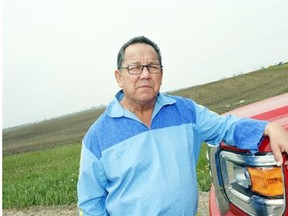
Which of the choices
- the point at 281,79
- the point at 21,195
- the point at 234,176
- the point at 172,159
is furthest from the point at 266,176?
the point at 281,79

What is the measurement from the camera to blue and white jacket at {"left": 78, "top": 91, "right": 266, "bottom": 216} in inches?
70.8

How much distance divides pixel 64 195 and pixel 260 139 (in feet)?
14.9

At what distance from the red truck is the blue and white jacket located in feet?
0.28

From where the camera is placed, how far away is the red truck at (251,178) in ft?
5.11

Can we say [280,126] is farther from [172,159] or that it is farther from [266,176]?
[172,159]

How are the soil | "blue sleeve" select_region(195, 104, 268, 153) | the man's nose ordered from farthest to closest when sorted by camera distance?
the soil
the man's nose
"blue sleeve" select_region(195, 104, 268, 153)

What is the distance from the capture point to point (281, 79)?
3344cm

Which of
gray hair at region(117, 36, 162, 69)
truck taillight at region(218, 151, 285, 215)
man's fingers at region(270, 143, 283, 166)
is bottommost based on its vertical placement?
truck taillight at region(218, 151, 285, 215)

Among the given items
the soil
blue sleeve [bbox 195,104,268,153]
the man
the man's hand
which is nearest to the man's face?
the man

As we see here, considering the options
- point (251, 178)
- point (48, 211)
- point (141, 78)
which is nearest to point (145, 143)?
point (141, 78)

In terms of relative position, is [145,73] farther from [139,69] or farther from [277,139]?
[277,139]

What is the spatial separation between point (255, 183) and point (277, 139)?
23cm

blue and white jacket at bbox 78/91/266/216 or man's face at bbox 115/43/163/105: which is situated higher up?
man's face at bbox 115/43/163/105

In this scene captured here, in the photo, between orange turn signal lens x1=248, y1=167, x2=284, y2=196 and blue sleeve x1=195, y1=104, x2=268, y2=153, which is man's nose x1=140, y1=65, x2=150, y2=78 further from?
orange turn signal lens x1=248, y1=167, x2=284, y2=196
